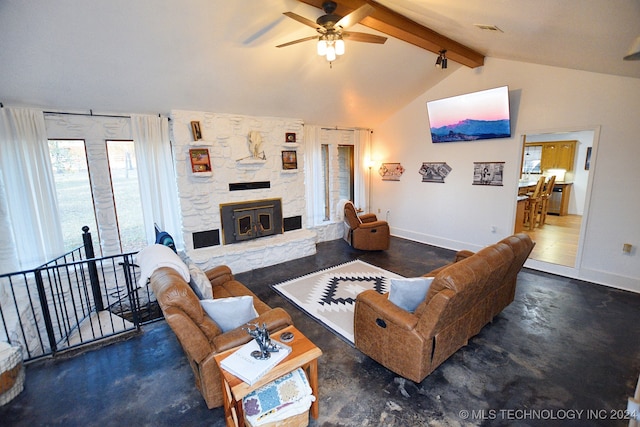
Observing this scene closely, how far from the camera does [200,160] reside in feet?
15.1

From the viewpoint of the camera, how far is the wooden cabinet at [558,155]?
313 inches

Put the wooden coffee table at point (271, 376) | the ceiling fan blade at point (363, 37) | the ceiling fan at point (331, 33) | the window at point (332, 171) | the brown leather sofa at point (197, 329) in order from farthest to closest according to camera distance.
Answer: the window at point (332, 171) < the ceiling fan blade at point (363, 37) < the ceiling fan at point (331, 33) < the brown leather sofa at point (197, 329) < the wooden coffee table at point (271, 376)

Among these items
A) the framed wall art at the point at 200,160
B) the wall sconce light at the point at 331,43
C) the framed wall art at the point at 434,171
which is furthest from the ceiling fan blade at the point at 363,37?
the framed wall art at the point at 434,171

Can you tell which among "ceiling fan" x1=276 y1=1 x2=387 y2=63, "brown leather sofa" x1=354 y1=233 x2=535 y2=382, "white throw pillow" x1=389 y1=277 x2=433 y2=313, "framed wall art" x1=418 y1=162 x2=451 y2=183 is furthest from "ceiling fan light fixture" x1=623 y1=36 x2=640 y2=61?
"framed wall art" x1=418 y1=162 x2=451 y2=183

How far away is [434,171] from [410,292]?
4.23 m

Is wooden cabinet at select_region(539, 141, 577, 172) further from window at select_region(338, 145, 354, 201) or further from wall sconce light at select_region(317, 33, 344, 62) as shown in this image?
wall sconce light at select_region(317, 33, 344, 62)

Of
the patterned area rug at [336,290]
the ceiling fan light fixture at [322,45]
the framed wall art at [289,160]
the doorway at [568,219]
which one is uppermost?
the ceiling fan light fixture at [322,45]

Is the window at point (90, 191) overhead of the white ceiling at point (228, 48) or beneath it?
beneath

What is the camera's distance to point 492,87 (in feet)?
16.1

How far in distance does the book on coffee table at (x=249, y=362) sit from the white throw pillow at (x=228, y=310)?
36 centimetres

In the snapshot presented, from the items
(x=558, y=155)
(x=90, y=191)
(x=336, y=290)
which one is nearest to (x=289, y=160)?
(x=336, y=290)

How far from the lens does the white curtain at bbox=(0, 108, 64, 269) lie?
3.51 meters

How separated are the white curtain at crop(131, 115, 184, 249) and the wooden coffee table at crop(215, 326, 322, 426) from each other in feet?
11.1

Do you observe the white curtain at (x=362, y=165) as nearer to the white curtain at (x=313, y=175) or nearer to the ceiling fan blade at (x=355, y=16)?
the white curtain at (x=313, y=175)
